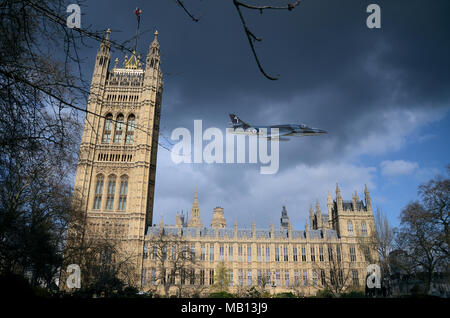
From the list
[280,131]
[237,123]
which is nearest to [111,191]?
[237,123]

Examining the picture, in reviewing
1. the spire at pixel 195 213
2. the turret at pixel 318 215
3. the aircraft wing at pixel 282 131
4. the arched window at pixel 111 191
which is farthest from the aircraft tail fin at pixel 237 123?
the spire at pixel 195 213

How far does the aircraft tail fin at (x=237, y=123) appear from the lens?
36119mm

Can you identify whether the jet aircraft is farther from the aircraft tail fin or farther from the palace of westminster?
the palace of westminster

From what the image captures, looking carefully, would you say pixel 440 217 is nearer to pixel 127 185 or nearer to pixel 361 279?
pixel 361 279

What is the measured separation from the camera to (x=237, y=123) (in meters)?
37.2

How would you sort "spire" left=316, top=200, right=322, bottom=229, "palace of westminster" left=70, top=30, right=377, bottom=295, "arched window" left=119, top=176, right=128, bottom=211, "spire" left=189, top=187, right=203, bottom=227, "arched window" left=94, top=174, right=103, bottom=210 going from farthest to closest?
"spire" left=189, top=187, right=203, bottom=227, "spire" left=316, top=200, right=322, bottom=229, "arched window" left=119, top=176, right=128, bottom=211, "arched window" left=94, top=174, right=103, bottom=210, "palace of westminster" left=70, top=30, right=377, bottom=295

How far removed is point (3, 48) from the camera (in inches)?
195

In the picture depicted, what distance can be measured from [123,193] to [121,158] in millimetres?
6881

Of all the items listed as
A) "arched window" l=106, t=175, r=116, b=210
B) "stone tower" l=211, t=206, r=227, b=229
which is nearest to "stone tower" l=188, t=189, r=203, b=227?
"stone tower" l=211, t=206, r=227, b=229

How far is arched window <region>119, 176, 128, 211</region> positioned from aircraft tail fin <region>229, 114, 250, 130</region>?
27908 millimetres

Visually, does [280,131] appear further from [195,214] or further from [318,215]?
[195,214]

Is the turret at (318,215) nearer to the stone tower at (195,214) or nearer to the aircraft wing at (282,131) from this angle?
the aircraft wing at (282,131)

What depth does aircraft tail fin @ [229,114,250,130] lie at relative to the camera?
36.1 meters
